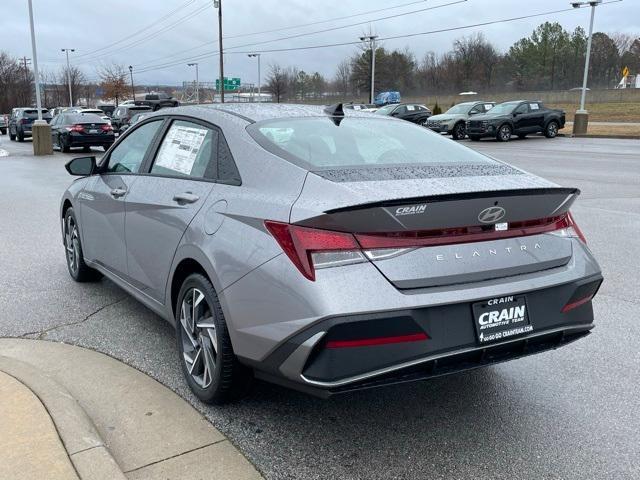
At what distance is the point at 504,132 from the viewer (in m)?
27.9

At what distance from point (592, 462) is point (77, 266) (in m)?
4.55

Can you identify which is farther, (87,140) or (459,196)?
(87,140)

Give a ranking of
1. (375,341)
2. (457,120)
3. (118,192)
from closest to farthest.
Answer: (375,341)
(118,192)
(457,120)

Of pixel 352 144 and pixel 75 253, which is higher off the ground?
pixel 352 144

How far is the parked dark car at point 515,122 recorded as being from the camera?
2756cm

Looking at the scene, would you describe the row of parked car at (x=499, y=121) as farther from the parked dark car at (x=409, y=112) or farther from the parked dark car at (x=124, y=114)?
the parked dark car at (x=124, y=114)

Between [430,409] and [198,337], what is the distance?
4.48 feet

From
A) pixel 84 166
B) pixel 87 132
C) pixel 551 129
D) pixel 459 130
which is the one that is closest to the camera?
pixel 84 166

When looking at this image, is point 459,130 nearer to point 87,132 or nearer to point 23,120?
point 87,132

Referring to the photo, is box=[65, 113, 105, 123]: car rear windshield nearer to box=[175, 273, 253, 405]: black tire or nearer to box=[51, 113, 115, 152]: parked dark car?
box=[51, 113, 115, 152]: parked dark car

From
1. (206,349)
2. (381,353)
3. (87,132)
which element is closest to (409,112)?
(87,132)


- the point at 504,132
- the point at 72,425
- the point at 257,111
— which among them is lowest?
the point at 72,425

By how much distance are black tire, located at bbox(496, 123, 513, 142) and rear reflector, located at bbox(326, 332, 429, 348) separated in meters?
26.7

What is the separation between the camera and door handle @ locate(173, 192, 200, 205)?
137 inches
